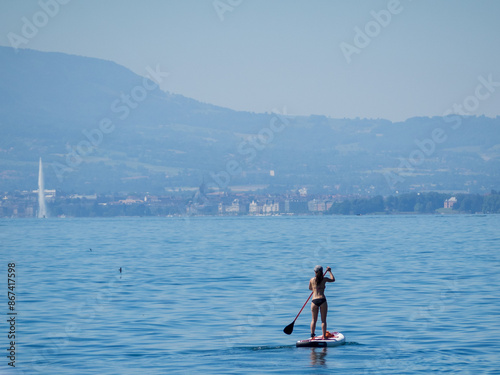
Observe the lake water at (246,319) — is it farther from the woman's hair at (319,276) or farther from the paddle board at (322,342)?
the woman's hair at (319,276)

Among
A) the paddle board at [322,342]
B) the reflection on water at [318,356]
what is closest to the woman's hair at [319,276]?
the paddle board at [322,342]

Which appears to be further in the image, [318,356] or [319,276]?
[319,276]

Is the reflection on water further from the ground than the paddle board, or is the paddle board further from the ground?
the paddle board

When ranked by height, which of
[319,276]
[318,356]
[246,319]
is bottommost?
[318,356]

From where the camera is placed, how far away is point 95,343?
26.8m

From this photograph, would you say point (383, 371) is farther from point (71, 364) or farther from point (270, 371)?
point (71, 364)

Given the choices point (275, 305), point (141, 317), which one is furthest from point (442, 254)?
point (141, 317)

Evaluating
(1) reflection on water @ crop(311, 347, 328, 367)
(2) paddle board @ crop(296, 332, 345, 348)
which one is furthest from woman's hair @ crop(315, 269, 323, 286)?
(1) reflection on water @ crop(311, 347, 328, 367)

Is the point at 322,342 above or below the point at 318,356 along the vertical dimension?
above

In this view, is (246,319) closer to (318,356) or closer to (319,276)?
(319,276)

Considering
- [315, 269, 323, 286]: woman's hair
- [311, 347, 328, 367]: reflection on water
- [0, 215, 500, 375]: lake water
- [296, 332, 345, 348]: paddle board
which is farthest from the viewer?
[315, 269, 323, 286]: woman's hair

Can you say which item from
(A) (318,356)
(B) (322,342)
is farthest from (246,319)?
(A) (318,356)

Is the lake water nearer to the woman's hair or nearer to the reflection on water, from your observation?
the reflection on water

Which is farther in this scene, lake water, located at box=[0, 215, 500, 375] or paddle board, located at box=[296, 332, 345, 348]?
paddle board, located at box=[296, 332, 345, 348]
